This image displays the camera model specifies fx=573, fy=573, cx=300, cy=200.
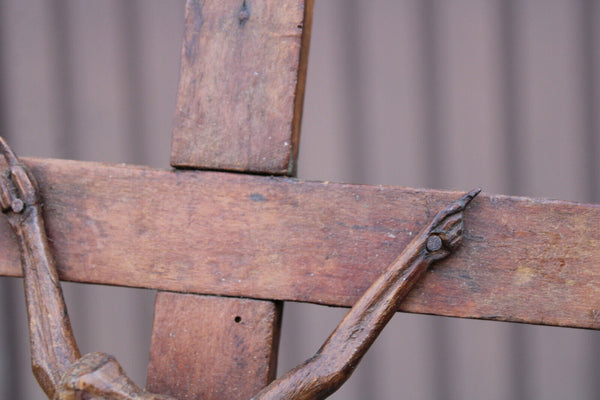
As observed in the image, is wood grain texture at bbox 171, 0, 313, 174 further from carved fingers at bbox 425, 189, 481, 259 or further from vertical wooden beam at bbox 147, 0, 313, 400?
carved fingers at bbox 425, 189, 481, 259

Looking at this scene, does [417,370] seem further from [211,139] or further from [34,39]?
[34,39]

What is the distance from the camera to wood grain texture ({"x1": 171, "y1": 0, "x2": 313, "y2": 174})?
2.23 feet

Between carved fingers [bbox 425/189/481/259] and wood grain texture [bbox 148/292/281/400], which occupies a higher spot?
carved fingers [bbox 425/189/481/259]

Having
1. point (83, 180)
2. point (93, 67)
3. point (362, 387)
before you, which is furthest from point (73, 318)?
point (83, 180)

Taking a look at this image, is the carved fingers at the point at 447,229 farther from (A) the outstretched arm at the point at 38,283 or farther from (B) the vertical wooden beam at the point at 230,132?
(A) the outstretched arm at the point at 38,283

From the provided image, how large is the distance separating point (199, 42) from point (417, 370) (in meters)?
1.27

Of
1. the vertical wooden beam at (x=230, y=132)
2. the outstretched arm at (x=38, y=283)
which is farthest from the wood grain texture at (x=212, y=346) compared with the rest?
the outstretched arm at (x=38, y=283)

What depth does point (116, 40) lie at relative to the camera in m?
1.67

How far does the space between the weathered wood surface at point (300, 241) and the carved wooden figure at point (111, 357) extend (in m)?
0.03

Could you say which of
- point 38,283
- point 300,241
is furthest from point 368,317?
point 38,283

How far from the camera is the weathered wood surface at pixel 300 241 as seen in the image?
0.63m

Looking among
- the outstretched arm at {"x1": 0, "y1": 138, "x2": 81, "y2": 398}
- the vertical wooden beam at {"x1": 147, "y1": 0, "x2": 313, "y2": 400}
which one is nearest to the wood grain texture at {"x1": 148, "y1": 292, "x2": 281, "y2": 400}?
the vertical wooden beam at {"x1": 147, "y1": 0, "x2": 313, "y2": 400}

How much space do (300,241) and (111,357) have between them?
240 millimetres

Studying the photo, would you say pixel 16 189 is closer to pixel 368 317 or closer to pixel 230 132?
pixel 230 132
